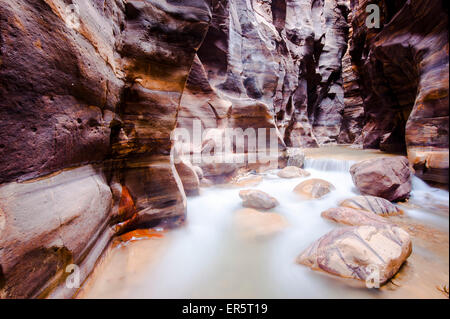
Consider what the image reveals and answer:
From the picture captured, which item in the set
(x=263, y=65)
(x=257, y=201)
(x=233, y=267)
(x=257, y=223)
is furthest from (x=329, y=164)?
(x=233, y=267)

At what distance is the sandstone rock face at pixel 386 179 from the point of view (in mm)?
3855

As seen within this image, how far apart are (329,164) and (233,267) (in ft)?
24.7

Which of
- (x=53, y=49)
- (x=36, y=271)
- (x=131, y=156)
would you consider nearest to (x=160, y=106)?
(x=131, y=156)

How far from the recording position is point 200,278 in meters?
1.95

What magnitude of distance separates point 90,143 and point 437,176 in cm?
290

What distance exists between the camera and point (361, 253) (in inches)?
70.8

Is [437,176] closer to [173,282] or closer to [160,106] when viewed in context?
[173,282]

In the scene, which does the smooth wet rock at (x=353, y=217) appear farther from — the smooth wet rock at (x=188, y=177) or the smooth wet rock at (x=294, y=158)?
the smooth wet rock at (x=294, y=158)

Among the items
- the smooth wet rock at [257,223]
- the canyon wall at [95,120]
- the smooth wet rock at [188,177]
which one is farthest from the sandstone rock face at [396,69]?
the smooth wet rock at [188,177]

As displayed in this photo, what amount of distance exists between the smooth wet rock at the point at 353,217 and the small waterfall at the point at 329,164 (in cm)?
474

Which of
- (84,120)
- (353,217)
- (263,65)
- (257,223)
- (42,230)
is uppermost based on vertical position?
(263,65)

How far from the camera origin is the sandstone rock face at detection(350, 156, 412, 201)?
386 cm

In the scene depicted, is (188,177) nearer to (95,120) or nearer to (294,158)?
(95,120)
